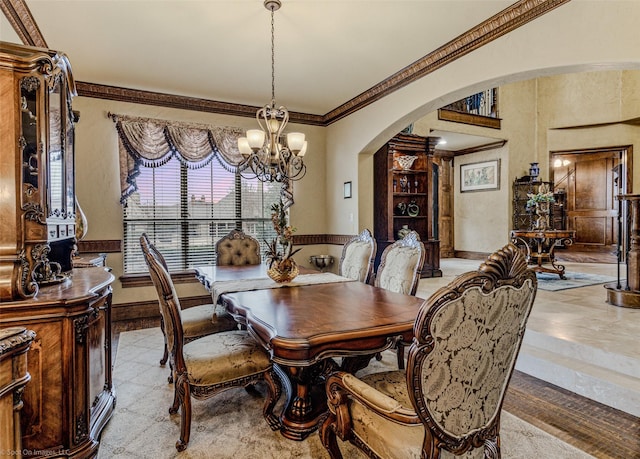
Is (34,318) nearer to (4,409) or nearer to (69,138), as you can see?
(4,409)

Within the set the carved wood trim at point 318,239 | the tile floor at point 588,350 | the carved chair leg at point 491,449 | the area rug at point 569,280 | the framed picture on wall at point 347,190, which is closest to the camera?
the carved chair leg at point 491,449

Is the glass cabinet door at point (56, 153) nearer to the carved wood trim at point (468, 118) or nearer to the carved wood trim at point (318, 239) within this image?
the carved wood trim at point (318, 239)

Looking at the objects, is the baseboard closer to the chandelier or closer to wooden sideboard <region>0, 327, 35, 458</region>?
the chandelier

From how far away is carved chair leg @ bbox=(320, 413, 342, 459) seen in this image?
4.89ft

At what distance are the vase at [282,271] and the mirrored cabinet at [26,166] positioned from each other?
1.39 meters

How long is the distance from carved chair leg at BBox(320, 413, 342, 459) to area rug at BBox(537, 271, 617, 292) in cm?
419

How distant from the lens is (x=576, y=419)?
2.16m

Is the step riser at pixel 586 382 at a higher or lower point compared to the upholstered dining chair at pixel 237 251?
lower

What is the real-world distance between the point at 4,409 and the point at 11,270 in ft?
2.70

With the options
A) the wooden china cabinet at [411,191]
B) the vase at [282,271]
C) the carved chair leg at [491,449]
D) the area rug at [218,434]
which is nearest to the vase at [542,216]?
the wooden china cabinet at [411,191]

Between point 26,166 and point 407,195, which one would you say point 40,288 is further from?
point 407,195

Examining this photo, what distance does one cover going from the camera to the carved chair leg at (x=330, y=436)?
58.7 inches

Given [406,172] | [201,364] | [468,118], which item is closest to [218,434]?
[201,364]

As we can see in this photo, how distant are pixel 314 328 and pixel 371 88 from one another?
11.8ft
